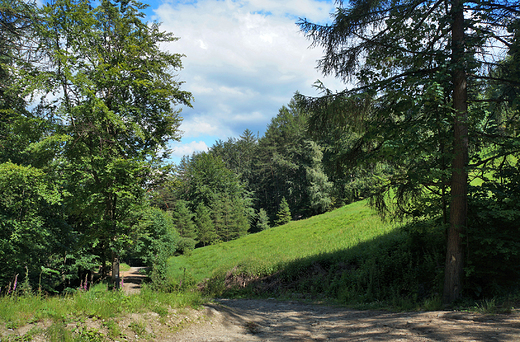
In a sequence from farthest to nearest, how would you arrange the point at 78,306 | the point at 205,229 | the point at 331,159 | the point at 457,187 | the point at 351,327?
the point at 205,229 → the point at 331,159 → the point at 457,187 → the point at 351,327 → the point at 78,306

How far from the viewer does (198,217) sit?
1763 inches

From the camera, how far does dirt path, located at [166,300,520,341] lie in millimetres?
4172

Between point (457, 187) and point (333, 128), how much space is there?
10.6 feet

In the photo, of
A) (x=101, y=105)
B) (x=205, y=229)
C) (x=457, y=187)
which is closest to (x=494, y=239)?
(x=457, y=187)

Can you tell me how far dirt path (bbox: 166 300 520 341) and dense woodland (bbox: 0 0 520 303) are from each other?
1.62 m

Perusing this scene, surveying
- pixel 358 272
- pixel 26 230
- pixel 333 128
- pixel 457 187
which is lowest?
pixel 358 272

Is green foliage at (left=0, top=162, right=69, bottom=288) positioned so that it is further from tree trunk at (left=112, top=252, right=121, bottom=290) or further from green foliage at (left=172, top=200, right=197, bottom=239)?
green foliage at (left=172, top=200, right=197, bottom=239)

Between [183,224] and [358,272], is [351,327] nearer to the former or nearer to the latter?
[358,272]

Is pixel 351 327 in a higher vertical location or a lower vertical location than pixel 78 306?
lower

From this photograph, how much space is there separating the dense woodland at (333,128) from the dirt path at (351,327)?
63.8 inches

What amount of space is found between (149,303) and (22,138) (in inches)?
343

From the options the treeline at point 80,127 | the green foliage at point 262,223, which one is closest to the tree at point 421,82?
the treeline at point 80,127

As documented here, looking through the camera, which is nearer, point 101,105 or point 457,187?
point 457,187

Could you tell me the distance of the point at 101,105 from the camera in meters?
9.12
